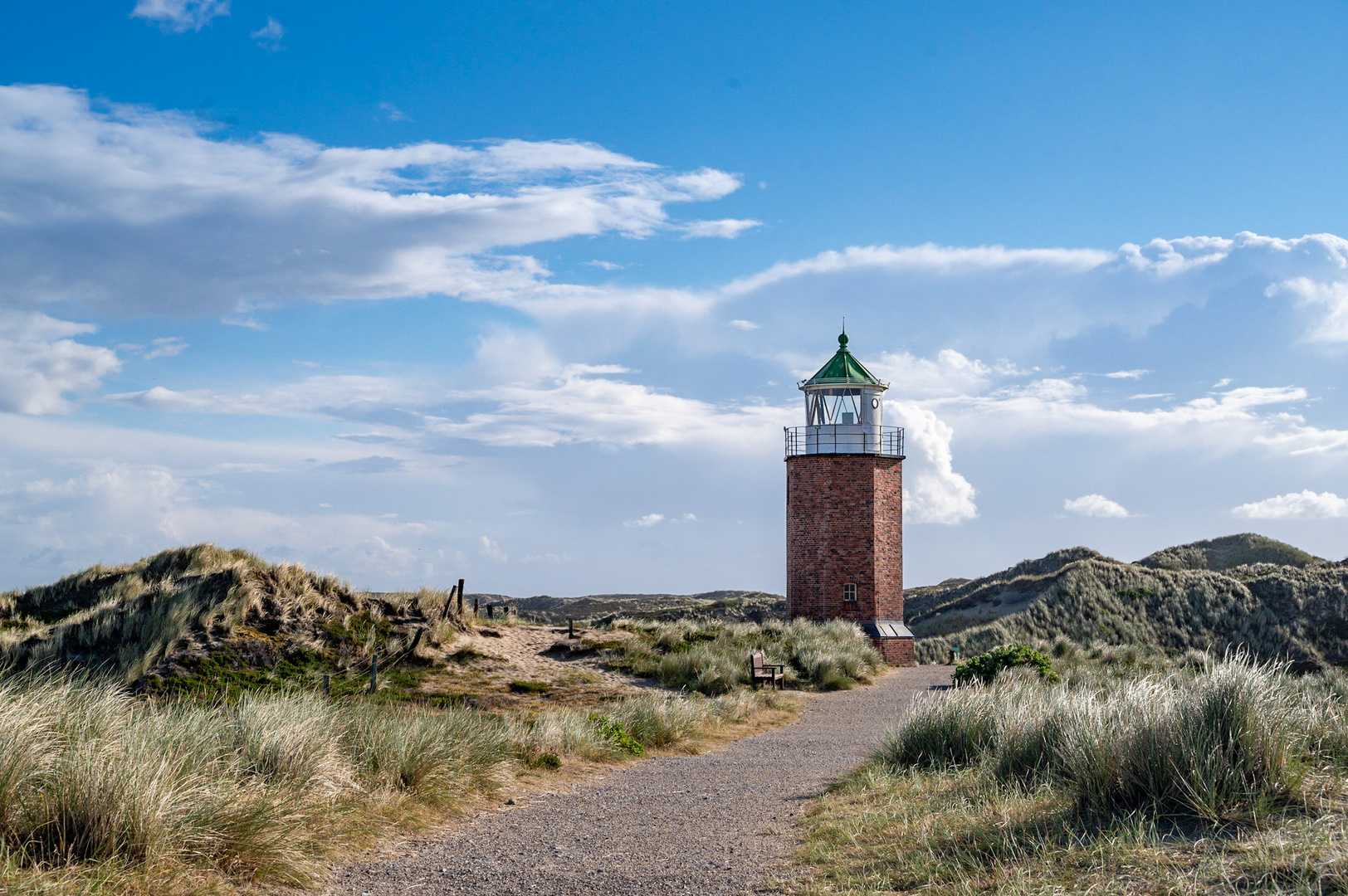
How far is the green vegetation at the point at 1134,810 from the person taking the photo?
5.06 metres

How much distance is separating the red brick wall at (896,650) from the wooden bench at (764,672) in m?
8.56

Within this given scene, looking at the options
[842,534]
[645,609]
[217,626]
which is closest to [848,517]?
[842,534]

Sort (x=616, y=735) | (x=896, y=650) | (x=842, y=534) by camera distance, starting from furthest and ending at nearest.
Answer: (x=842, y=534)
(x=896, y=650)
(x=616, y=735)

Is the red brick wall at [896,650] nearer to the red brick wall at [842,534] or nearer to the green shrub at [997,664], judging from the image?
the red brick wall at [842,534]

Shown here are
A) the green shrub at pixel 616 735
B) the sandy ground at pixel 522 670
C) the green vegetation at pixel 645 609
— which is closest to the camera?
the green shrub at pixel 616 735

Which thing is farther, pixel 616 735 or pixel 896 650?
pixel 896 650

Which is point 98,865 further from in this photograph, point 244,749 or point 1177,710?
point 1177,710

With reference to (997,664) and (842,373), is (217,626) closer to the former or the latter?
(997,664)

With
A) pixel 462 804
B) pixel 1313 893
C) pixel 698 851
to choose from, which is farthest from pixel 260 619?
pixel 1313 893

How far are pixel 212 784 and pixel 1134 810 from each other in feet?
20.1

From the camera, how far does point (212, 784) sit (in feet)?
20.8

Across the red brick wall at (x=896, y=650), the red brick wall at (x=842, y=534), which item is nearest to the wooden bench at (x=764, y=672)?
the red brick wall at (x=896, y=650)

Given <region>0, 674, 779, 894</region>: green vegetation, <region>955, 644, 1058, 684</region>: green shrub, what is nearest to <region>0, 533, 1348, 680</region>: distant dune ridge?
<region>955, 644, 1058, 684</region>: green shrub

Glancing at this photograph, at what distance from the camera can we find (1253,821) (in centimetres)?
567
